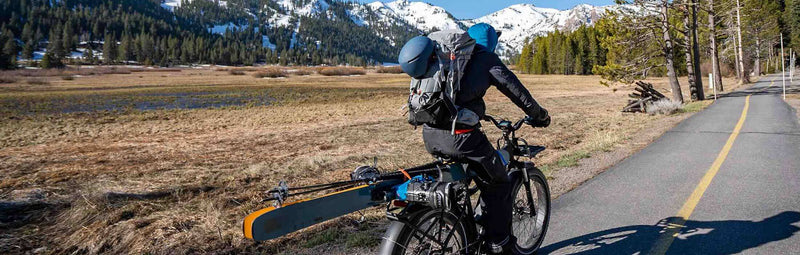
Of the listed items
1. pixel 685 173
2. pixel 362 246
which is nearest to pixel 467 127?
pixel 362 246

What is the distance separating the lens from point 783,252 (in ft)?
13.2

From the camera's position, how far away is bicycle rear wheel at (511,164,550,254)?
4.14 metres

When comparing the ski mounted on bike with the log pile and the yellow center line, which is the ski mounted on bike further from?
the log pile

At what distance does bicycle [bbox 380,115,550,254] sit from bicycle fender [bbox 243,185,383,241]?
0.23 metres

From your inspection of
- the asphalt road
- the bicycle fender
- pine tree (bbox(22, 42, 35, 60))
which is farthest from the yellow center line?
pine tree (bbox(22, 42, 35, 60))

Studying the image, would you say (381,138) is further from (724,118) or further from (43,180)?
(724,118)

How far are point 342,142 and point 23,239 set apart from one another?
9.51m

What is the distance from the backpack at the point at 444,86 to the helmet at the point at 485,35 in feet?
0.47

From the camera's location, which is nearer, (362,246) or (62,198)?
(362,246)

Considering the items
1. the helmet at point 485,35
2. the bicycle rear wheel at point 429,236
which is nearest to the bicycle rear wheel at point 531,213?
the bicycle rear wheel at point 429,236

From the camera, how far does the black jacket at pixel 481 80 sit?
10.1 feet

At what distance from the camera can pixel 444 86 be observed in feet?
9.73

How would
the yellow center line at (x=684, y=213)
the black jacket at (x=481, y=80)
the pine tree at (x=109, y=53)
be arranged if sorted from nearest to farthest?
the black jacket at (x=481, y=80)
the yellow center line at (x=684, y=213)
the pine tree at (x=109, y=53)

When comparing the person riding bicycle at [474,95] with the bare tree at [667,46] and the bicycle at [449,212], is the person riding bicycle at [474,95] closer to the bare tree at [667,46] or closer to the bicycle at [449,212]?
the bicycle at [449,212]
